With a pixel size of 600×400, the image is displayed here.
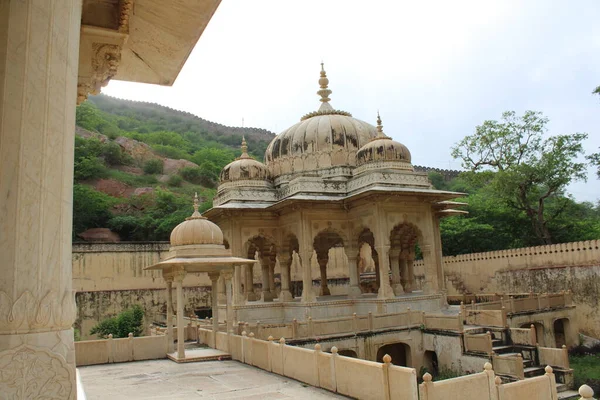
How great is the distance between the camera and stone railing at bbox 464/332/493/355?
1402cm

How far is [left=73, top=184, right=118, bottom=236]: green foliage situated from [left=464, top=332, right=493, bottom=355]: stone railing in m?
28.7

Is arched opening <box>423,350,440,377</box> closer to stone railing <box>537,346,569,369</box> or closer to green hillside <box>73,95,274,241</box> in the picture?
stone railing <box>537,346,569,369</box>

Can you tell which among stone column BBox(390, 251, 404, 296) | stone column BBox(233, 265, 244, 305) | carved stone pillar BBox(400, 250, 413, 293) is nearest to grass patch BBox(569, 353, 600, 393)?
stone column BBox(390, 251, 404, 296)

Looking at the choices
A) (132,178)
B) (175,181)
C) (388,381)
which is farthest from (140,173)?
(388,381)

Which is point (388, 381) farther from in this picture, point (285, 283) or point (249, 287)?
point (249, 287)

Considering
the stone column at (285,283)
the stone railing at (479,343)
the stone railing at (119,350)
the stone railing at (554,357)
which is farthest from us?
the stone column at (285,283)

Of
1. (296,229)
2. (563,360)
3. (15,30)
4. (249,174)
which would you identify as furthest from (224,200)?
(15,30)

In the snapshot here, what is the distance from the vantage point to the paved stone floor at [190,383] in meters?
8.13

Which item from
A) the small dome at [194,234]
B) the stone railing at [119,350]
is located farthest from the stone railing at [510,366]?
the stone railing at [119,350]

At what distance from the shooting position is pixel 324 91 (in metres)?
23.8

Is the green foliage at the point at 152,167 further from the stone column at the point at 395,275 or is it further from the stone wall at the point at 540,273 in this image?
the stone column at the point at 395,275

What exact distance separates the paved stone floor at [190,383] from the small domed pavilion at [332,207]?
22.9 ft

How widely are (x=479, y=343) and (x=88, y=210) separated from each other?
30061mm

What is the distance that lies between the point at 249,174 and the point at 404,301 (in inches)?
310
